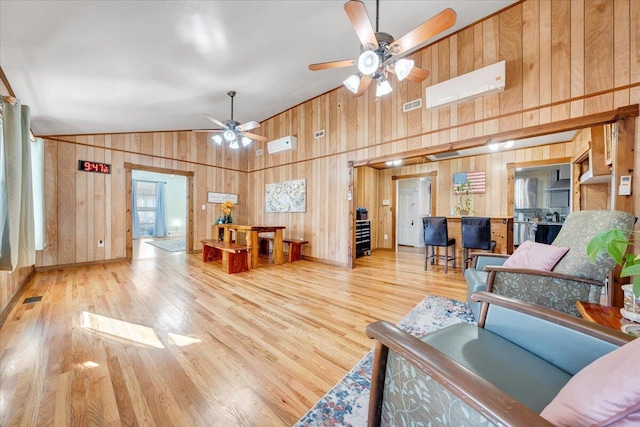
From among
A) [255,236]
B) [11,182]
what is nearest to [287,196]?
[255,236]

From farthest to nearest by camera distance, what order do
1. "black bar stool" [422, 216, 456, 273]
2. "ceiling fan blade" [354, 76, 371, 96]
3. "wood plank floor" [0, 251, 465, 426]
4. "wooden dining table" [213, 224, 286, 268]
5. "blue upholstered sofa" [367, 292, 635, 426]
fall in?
"wooden dining table" [213, 224, 286, 268] → "black bar stool" [422, 216, 456, 273] → "ceiling fan blade" [354, 76, 371, 96] → "wood plank floor" [0, 251, 465, 426] → "blue upholstered sofa" [367, 292, 635, 426]

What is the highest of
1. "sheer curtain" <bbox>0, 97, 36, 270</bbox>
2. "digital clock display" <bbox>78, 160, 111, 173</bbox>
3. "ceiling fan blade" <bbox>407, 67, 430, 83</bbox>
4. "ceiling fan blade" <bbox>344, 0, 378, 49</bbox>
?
"ceiling fan blade" <bbox>344, 0, 378, 49</bbox>

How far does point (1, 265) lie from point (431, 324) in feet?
11.7

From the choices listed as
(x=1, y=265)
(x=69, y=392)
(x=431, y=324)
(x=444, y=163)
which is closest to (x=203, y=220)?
(x=1, y=265)

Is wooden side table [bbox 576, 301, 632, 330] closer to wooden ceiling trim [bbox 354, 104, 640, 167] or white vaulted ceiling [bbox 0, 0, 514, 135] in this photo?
wooden ceiling trim [bbox 354, 104, 640, 167]

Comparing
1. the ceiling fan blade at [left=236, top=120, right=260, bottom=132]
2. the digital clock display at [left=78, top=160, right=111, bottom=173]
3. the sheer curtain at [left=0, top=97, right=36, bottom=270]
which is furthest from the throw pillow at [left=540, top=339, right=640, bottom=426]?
the digital clock display at [left=78, top=160, right=111, bottom=173]

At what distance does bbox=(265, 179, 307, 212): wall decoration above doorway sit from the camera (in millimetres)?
5309

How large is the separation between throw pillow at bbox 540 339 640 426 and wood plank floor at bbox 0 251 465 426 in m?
1.15

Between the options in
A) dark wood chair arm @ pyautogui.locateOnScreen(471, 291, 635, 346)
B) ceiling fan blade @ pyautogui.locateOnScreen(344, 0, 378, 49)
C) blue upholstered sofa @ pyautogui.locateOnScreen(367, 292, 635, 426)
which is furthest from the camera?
ceiling fan blade @ pyautogui.locateOnScreen(344, 0, 378, 49)

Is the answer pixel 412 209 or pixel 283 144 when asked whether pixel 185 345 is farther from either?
pixel 412 209

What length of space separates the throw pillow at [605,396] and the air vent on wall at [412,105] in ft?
12.0

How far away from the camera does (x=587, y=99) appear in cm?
247

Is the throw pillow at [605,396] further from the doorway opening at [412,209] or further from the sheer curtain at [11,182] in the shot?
the doorway opening at [412,209]

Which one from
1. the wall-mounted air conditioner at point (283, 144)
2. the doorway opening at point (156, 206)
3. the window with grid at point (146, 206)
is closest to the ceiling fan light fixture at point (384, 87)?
the wall-mounted air conditioner at point (283, 144)
